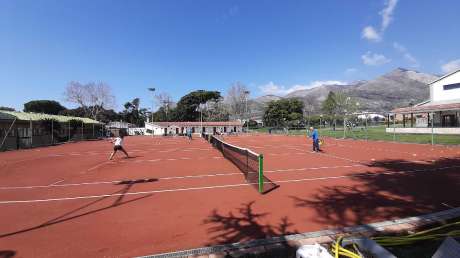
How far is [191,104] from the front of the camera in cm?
8925

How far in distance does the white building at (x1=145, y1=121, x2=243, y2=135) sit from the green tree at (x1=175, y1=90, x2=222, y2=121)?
36.7ft

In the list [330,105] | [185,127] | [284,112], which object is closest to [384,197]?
[284,112]

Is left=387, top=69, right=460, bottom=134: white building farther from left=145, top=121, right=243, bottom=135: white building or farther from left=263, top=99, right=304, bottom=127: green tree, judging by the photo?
left=145, top=121, right=243, bottom=135: white building

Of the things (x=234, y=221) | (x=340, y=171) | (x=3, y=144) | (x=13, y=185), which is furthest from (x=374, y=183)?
(x=3, y=144)

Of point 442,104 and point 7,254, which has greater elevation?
point 442,104

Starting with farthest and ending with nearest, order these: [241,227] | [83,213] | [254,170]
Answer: [254,170] → [83,213] → [241,227]

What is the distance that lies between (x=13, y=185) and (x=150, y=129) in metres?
69.0

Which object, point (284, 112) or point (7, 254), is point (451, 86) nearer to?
point (284, 112)

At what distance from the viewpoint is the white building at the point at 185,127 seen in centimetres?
7425

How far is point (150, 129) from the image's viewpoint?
7694 centimetres

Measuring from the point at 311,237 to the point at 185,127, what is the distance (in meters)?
72.2

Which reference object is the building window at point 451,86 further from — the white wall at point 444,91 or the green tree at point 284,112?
the green tree at point 284,112

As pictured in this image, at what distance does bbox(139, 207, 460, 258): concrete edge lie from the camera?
4160mm

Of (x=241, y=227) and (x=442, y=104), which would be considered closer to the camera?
(x=241, y=227)
